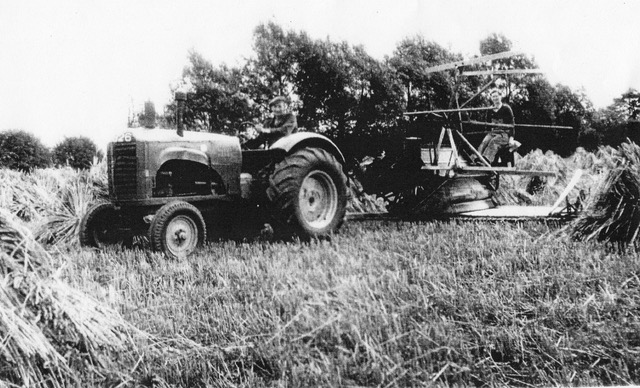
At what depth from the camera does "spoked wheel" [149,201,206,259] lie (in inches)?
195

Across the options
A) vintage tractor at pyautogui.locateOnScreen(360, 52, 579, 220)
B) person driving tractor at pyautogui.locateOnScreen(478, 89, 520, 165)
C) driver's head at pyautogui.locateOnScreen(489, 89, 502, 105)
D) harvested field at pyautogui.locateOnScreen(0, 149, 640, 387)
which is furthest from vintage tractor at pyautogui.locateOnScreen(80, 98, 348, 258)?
driver's head at pyautogui.locateOnScreen(489, 89, 502, 105)

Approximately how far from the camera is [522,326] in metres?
2.62

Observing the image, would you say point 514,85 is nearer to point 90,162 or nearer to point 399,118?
point 399,118

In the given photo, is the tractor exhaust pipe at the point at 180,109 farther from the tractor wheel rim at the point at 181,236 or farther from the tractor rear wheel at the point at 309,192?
the tractor rear wheel at the point at 309,192

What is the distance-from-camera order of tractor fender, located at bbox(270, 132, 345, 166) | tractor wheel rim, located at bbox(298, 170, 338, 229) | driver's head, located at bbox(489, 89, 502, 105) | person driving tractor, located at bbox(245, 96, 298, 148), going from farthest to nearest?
driver's head, located at bbox(489, 89, 502, 105) < person driving tractor, located at bbox(245, 96, 298, 148) < tractor wheel rim, located at bbox(298, 170, 338, 229) < tractor fender, located at bbox(270, 132, 345, 166)

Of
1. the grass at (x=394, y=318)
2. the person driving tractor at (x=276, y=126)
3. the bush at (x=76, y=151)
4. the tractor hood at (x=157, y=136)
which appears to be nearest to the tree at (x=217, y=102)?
the person driving tractor at (x=276, y=126)

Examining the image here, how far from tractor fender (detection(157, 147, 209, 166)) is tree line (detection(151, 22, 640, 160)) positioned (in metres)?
1.17

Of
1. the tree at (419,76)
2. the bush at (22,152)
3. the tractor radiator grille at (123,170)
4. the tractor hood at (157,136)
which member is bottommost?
the tractor radiator grille at (123,170)

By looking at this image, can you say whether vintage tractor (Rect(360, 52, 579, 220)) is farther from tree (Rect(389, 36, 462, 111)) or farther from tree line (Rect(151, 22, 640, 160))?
tree (Rect(389, 36, 462, 111))

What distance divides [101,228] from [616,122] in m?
5.80

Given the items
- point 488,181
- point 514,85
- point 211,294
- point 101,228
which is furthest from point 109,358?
point 514,85

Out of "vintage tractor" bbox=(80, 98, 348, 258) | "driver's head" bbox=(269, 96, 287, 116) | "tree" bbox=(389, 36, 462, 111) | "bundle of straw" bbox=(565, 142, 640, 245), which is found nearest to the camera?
"bundle of straw" bbox=(565, 142, 640, 245)

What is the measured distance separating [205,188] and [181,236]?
2.66ft

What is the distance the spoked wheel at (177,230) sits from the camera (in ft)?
16.3
